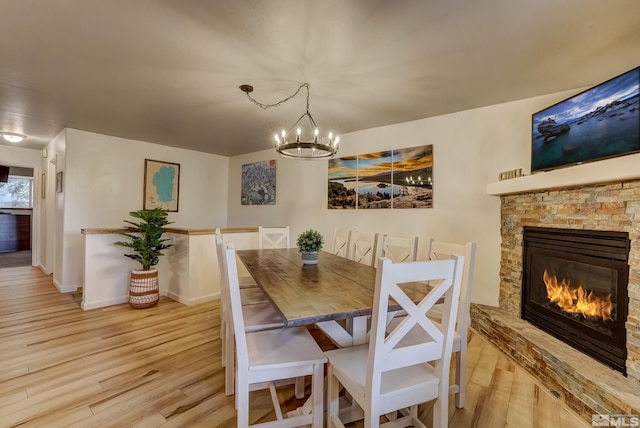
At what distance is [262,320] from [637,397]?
212 centimetres

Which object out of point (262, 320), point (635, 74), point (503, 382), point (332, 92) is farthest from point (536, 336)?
point (332, 92)

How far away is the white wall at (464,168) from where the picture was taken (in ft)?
8.95

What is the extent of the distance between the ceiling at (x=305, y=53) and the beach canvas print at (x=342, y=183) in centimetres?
85

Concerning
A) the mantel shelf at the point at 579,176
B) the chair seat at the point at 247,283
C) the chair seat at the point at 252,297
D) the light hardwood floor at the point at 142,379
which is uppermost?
the mantel shelf at the point at 579,176

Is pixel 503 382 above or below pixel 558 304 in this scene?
below

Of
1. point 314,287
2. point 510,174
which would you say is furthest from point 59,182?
point 510,174

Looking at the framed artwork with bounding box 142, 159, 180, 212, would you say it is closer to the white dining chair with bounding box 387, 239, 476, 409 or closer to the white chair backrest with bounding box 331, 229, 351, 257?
the white chair backrest with bounding box 331, 229, 351, 257

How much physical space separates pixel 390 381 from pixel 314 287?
581mm

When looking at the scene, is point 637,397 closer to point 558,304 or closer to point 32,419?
point 558,304

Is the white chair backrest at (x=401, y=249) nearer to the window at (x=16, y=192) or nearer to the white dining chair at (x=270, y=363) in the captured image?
the white dining chair at (x=270, y=363)

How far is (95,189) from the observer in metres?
4.05

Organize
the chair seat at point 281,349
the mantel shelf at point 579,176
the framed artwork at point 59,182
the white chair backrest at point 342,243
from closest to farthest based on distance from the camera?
the chair seat at point 281,349 < the mantel shelf at point 579,176 < the white chair backrest at point 342,243 < the framed artwork at point 59,182

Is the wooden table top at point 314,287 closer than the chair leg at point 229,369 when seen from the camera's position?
Yes

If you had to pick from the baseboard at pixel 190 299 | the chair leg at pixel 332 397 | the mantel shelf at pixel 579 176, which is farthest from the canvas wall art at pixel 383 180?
the chair leg at pixel 332 397
